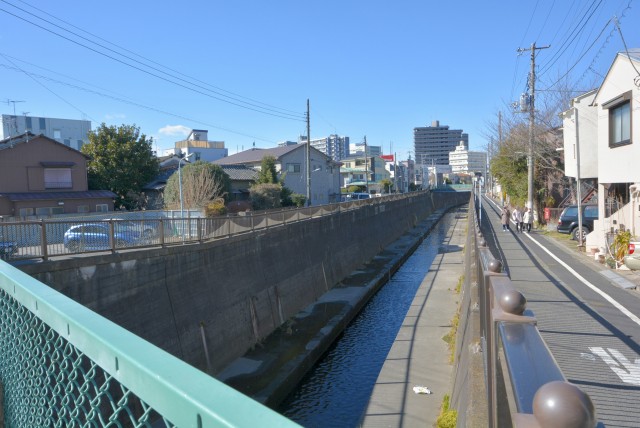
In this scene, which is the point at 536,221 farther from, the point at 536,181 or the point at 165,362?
the point at 165,362

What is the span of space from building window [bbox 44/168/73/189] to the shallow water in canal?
→ 25.4m

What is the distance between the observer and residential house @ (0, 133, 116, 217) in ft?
103

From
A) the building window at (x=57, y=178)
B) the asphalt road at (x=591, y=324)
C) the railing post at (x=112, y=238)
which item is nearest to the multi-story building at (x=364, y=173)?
the building window at (x=57, y=178)

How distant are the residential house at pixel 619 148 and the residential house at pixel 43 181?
3227cm

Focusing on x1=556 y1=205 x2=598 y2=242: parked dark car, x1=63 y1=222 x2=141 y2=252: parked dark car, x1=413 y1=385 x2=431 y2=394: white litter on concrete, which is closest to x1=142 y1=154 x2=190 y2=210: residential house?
x1=63 y1=222 x2=141 y2=252: parked dark car

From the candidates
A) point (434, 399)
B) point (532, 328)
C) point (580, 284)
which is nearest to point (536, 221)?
point (580, 284)

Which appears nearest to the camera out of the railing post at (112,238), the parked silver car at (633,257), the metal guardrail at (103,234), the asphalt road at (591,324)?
the asphalt road at (591,324)

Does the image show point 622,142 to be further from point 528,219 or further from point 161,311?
point 161,311

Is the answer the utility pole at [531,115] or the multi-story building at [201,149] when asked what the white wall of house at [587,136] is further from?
the multi-story building at [201,149]

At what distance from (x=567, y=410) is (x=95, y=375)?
5.11 ft

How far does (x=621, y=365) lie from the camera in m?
7.24

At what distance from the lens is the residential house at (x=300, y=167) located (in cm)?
5222

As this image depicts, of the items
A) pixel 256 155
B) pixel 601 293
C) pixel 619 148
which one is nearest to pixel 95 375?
pixel 601 293

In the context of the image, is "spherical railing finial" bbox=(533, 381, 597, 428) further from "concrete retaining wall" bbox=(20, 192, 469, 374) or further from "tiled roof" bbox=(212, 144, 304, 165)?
"tiled roof" bbox=(212, 144, 304, 165)
